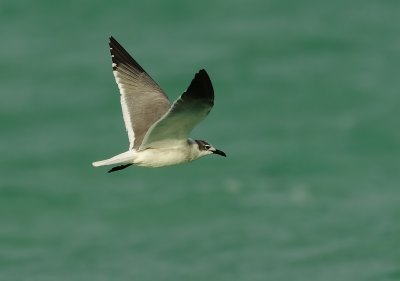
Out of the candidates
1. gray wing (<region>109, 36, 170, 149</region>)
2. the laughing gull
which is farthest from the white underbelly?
gray wing (<region>109, 36, 170, 149</region>)

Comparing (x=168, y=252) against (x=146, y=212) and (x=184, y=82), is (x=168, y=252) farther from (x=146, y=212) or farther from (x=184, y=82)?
(x=184, y=82)

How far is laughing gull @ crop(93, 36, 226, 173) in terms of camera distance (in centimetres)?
1015

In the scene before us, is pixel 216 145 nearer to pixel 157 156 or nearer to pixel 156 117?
pixel 156 117

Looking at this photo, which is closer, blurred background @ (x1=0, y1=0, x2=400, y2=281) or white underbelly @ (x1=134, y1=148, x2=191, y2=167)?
white underbelly @ (x1=134, y1=148, x2=191, y2=167)

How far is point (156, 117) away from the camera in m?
11.9

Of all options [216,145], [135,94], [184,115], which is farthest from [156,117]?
[216,145]

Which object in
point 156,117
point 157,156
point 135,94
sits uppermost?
point 135,94

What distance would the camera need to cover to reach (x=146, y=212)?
2373 cm

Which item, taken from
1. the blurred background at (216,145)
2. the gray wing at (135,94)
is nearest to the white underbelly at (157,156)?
the gray wing at (135,94)

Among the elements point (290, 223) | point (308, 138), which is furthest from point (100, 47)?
point (290, 223)

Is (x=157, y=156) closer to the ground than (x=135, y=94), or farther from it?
closer to the ground

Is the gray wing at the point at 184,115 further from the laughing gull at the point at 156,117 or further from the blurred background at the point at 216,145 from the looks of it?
the blurred background at the point at 216,145

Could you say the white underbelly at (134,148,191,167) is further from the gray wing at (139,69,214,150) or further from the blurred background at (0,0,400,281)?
the blurred background at (0,0,400,281)

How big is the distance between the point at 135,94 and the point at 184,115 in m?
2.02
